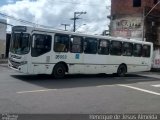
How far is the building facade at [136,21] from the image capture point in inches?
1975

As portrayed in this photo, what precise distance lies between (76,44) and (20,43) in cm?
371

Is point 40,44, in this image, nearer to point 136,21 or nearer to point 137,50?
point 137,50

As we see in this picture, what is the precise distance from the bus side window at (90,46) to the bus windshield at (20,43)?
4474mm

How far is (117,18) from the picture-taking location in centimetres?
5375

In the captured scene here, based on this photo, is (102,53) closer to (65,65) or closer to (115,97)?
(65,65)

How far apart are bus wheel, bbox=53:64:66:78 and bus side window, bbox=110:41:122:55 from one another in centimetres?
484

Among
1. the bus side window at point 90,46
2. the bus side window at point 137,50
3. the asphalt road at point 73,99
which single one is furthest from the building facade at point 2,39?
the asphalt road at point 73,99

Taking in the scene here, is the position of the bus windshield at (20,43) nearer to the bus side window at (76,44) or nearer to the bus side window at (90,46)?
the bus side window at (76,44)

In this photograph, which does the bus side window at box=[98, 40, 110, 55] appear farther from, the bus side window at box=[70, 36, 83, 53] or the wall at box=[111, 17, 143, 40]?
the wall at box=[111, 17, 143, 40]

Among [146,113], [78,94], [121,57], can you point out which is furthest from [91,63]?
[146,113]

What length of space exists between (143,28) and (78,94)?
35.9 meters

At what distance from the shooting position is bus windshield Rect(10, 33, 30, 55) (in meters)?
19.4

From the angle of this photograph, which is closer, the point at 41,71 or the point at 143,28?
the point at 41,71

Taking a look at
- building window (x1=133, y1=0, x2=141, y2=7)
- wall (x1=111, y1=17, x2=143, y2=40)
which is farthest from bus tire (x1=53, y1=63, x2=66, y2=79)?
building window (x1=133, y1=0, x2=141, y2=7)
